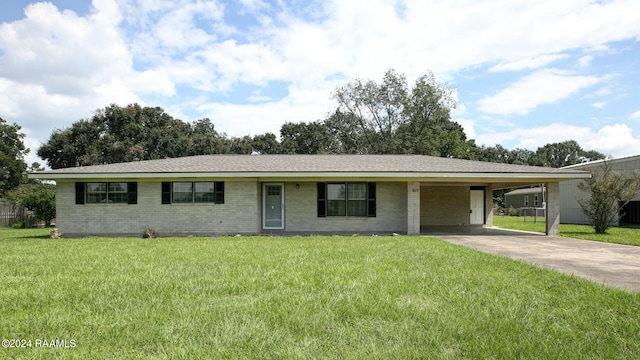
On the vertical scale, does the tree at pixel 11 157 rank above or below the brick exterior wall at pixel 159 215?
above

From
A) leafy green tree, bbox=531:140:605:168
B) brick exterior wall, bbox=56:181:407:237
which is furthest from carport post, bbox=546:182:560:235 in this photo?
leafy green tree, bbox=531:140:605:168

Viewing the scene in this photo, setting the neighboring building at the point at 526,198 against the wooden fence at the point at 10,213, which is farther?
the neighboring building at the point at 526,198

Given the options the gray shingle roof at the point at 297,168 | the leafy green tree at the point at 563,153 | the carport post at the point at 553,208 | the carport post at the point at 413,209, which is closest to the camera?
the gray shingle roof at the point at 297,168

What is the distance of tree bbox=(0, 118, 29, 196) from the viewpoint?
39750 mm

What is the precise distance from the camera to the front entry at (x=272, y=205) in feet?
57.1

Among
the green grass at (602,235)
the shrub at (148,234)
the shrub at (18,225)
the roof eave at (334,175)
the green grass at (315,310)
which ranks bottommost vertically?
the shrub at (18,225)

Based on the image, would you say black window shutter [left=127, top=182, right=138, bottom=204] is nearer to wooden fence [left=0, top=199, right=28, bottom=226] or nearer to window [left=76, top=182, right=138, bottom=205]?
window [left=76, top=182, right=138, bottom=205]

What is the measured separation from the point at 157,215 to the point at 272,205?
183 inches

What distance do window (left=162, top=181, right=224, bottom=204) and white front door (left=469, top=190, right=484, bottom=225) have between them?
537 inches

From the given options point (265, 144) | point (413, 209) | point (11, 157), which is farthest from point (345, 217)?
point (11, 157)

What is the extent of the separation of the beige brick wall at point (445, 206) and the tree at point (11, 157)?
3912 centimetres

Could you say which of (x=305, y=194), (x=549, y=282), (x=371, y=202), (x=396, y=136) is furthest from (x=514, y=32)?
(x=396, y=136)

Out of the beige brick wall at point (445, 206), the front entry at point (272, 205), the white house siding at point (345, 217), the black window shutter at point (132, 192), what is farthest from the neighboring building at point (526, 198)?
the black window shutter at point (132, 192)

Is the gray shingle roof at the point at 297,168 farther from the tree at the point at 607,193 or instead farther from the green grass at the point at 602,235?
the tree at the point at 607,193
